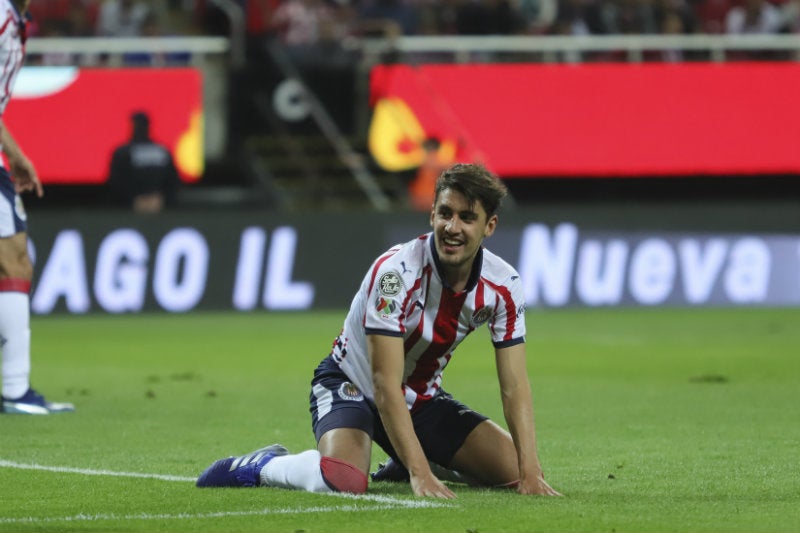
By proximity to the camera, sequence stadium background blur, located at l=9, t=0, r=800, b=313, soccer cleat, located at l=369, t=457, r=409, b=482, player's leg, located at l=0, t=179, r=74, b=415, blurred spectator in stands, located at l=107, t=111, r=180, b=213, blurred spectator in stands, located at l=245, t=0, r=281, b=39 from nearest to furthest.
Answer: soccer cleat, located at l=369, t=457, r=409, b=482
player's leg, located at l=0, t=179, r=74, b=415
blurred spectator in stands, located at l=107, t=111, r=180, b=213
stadium background blur, located at l=9, t=0, r=800, b=313
blurred spectator in stands, located at l=245, t=0, r=281, b=39

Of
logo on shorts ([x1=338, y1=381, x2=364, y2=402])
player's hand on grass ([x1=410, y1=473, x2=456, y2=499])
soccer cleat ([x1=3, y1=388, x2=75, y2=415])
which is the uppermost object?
logo on shorts ([x1=338, y1=381, x2=364, y2=402])

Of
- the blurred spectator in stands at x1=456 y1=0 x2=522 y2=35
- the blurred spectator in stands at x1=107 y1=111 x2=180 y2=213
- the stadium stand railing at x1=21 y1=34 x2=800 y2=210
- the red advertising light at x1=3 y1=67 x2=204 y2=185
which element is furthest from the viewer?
the blurred spectator in stands at x1=456 y1=0 x2=522 y2=35

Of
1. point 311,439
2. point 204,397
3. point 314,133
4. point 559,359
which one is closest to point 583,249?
point 314,133

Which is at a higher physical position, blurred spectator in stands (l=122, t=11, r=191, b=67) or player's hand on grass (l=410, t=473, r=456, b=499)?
blurred spectator in stands (l=122, t=11, r=191, b=67)

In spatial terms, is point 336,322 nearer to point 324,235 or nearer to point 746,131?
point 324,235

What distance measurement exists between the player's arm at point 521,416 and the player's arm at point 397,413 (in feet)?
1.13

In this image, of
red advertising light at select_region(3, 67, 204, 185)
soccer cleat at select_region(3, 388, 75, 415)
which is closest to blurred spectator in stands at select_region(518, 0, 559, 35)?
red advertising light at select_region(3, 67, 204, 185)

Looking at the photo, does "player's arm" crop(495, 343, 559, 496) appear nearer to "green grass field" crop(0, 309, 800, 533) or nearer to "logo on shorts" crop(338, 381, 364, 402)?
"green grass field" crop(0, 309, 800, 533)

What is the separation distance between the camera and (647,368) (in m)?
13.6

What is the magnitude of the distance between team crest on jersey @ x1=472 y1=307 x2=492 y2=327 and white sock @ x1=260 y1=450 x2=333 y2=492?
34.2 inches

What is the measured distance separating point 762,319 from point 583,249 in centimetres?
244

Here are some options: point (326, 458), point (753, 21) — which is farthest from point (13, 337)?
point (753, 21)

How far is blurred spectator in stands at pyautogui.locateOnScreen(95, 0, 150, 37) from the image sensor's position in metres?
22.0

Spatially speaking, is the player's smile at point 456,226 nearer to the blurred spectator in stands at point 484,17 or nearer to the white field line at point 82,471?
the white field line at point 82,471
